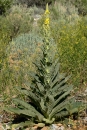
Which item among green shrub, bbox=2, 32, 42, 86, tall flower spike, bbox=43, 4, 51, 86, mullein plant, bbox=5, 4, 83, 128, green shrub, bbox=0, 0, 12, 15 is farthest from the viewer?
green shrub, bbox=0, 0, 12, 15

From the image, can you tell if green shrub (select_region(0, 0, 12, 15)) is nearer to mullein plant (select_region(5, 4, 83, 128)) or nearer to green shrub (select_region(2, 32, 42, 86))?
green shrub (select_region(2, 32, 42, 86))

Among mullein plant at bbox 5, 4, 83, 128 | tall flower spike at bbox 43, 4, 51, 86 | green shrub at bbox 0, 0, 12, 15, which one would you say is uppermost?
green shrub at bbox 0, 0, 12, 15

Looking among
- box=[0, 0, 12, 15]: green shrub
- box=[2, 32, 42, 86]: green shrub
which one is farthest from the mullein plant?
box=[0, 0, 12, 15]: green shrub

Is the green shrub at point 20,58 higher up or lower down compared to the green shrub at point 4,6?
lower down

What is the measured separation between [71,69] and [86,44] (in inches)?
32.1

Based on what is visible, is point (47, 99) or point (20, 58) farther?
point (20, 58)

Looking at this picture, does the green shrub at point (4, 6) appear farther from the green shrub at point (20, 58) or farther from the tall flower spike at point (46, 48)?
the tall flower spike at point (46, 48)

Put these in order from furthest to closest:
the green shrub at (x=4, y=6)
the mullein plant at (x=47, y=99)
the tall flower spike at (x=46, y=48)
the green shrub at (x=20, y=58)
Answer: the green shrub at (x=4, y=6) < the green shrub at (x=20, y=58) < the mullein plant at (x=47, y=99) < the tall flower spike at (x=46, y=48)

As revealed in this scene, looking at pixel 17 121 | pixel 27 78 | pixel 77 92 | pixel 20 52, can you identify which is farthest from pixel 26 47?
pixel 17 121

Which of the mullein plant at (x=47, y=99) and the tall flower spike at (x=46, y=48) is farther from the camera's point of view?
the mullein plant at (x=47, y=99)

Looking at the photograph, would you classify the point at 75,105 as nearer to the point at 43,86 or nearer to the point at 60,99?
the point at 60,99

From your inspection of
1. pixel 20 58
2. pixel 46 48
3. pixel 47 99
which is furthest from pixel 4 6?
pixel 46 48

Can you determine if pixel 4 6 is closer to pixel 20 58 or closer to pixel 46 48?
pixel 20 58

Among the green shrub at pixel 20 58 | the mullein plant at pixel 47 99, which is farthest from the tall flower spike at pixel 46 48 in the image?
the green shrub at pixel 20 58
